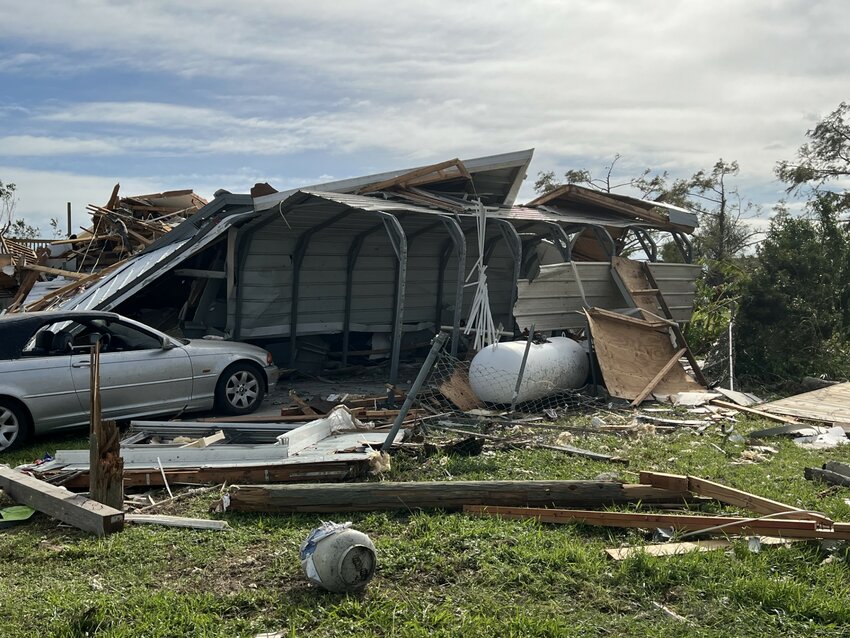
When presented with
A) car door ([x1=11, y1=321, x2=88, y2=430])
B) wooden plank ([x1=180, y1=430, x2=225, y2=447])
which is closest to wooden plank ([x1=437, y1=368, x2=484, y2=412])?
wooden plank ([x1=180, y1=430, x2=225, y2=447])

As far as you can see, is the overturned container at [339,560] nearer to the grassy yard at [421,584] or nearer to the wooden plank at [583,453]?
the grassy yard at [421,584]

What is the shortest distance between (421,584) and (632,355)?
7.76 metres

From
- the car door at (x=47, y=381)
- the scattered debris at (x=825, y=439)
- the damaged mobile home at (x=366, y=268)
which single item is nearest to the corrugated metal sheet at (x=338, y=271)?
the damaged mobile home at (x=366, y=268)

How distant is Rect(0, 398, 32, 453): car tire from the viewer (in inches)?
317

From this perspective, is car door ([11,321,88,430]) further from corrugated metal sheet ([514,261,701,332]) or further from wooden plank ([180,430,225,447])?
corrugated metal sheet ([514,261,701,332])

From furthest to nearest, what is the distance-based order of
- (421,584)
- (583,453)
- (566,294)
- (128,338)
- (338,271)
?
(338,271), (566,294), (128,338), (583,453), (421,584)

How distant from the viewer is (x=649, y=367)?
11461 millimetres

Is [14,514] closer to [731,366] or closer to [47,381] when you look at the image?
[47,381]

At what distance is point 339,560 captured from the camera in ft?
13.7

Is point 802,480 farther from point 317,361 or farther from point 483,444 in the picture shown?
point 317,361

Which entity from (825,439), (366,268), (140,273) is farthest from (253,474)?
(366,268)

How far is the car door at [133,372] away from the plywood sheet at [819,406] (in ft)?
25.6

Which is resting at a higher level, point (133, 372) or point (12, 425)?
point (133, 372)

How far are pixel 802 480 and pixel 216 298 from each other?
9.51m
